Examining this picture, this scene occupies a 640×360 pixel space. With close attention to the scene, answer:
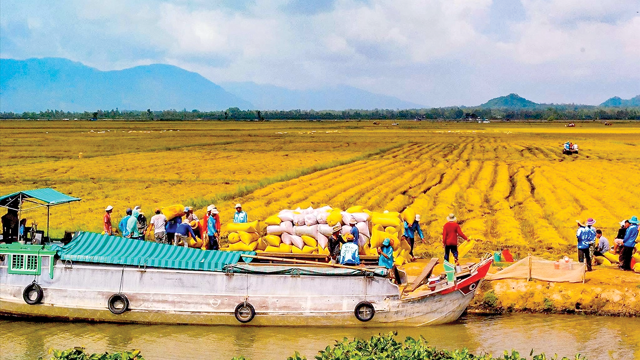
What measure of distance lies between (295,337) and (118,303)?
4265mm

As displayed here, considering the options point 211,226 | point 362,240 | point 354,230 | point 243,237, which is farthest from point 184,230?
point 362,240

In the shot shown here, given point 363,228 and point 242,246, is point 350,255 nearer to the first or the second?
point 363,228

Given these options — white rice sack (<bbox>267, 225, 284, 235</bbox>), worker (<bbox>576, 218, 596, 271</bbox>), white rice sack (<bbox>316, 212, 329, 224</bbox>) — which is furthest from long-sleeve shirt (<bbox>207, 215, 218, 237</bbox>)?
worker (<bbox>576, 218, 596, 271</bbox>)

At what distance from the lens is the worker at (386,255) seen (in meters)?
16.4

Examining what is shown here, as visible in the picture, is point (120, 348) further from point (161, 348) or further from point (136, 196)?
point (136, 196)

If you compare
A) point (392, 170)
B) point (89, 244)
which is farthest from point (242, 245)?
point (392, 170)

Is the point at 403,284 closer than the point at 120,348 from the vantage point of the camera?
No

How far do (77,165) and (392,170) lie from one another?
22.0 meters

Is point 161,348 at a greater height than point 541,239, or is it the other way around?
point 541,239

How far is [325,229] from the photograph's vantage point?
18109mm

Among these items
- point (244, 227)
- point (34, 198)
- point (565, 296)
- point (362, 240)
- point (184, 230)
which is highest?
point (34, 198)

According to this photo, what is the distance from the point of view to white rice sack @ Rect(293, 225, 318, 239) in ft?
60.0

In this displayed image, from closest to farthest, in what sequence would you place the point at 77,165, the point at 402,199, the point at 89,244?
the point at 89,244 → the point at 402,199 → the point at 77,165

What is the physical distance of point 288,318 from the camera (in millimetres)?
15867
